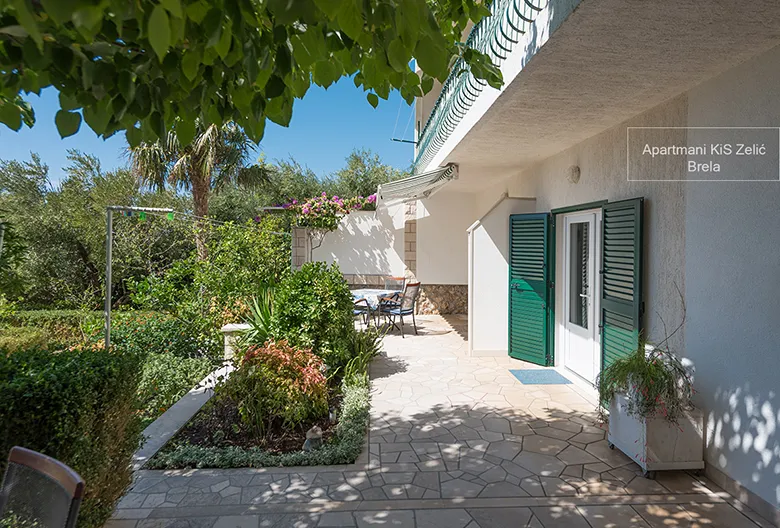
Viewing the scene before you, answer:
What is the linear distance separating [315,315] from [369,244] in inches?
343

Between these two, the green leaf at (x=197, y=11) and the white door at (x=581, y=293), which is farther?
the white door at (x=581, y=293)

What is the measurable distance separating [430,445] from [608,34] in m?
4.26

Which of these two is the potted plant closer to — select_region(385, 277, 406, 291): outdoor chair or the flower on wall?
select_region(385, 277, 406, 291): outdoor chair

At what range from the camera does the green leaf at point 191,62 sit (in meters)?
1.70

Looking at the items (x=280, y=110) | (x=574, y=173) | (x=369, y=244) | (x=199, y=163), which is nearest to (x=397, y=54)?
(x=280, y=110)

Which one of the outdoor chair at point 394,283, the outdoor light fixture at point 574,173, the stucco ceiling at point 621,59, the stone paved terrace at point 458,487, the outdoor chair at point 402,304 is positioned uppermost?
the stucco ceiling at point 621,59

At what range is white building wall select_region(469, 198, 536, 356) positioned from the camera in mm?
8773

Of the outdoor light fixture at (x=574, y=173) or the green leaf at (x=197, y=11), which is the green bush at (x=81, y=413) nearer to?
the green leaf at (x=197, y=11)

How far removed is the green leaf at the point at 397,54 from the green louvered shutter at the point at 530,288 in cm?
684

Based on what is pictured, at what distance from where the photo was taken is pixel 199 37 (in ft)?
5.49

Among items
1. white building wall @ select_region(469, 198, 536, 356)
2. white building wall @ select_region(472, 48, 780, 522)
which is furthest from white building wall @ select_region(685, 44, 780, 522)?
white building wall @ select_region(469, 198, 536, 356)

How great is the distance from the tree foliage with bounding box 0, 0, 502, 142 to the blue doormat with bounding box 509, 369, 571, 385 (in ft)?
20.0

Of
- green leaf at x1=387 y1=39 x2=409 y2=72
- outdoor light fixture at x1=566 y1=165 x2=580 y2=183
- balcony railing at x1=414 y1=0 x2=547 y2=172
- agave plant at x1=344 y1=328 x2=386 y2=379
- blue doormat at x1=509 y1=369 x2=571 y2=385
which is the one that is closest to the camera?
green leaf at x1=387 y1=39 x2=409 y2=72

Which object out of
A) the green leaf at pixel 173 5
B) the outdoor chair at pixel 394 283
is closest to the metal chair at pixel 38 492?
the green leaf at pixel 173 5
